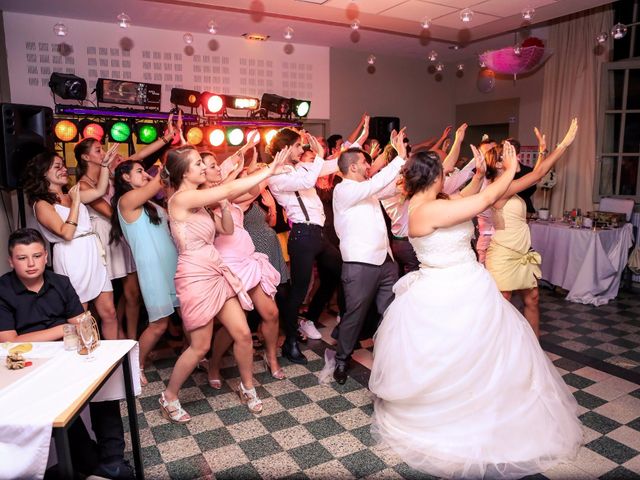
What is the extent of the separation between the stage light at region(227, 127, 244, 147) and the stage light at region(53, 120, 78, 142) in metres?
1.48

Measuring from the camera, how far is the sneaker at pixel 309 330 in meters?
4.13

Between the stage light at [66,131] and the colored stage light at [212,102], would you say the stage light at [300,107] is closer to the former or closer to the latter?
the colored stage light at [212,102]

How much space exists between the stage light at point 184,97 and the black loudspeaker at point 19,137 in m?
1.71

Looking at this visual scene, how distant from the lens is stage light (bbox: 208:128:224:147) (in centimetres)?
522

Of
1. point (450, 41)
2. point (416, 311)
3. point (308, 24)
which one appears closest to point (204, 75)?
point (308, 24)

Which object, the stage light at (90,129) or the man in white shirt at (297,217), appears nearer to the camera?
the man in white shirt at (297,217)

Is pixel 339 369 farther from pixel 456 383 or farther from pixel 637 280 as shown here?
pixel 637 280

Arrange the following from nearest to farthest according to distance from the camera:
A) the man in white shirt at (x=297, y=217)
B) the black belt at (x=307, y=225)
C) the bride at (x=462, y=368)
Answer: the bride at (x=462, y=368), the man in white shirt at (x=297, y=217), the black belt at (x=307, y=225)

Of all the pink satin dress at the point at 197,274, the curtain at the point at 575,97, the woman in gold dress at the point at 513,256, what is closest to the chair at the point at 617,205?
the curtain at the point at 575,97

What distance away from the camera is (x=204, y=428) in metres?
2.75

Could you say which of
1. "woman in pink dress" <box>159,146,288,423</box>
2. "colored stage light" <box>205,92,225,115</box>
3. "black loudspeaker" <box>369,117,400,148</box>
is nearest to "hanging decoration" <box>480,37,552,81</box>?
"black loudspeaker" <box>369,117,400,148</box>

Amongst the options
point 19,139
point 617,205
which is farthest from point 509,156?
point 617,205

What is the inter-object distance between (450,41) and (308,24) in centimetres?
212

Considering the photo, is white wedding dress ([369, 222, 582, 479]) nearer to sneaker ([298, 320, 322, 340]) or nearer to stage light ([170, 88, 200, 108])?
sneaker ([298, 320, 322, 340])
